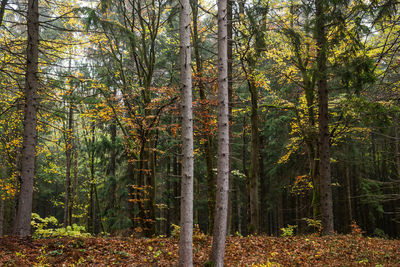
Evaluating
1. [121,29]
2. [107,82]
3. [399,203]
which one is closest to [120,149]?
[107,82]

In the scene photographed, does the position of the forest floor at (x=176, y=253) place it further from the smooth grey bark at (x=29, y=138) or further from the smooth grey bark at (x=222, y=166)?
the smooth grey bark at (x=222, y=166)

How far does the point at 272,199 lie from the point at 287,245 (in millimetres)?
17475

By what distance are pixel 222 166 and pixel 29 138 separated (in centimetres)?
613

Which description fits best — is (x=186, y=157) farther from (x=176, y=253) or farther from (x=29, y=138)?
(x=29, y=138)

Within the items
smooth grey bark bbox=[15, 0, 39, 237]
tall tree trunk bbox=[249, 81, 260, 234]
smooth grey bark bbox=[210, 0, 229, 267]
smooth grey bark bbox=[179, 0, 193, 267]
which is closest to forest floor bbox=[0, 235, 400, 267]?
smooth grey bark bbox=[15, 0, 39, 237]

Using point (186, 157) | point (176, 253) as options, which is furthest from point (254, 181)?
point (186, 157)

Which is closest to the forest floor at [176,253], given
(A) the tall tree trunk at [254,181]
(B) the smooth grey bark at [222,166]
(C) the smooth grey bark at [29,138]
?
(C) the smooth grey bark at [29,138]

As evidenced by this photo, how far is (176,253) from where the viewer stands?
329 inches

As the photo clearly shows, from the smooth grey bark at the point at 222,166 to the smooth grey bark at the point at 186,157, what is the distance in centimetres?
74

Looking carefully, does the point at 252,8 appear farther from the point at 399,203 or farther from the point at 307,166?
the point at 399,203

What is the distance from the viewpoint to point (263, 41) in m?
9.77

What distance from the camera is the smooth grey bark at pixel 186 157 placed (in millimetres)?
6113

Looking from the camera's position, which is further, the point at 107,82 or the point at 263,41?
the point at 107,82

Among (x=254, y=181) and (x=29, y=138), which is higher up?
(x=29, y=138)
